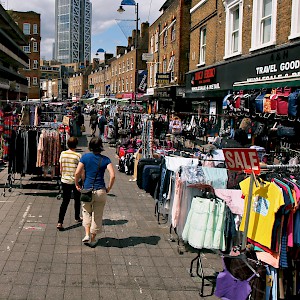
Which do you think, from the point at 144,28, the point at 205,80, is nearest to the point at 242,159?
the point at 205,80

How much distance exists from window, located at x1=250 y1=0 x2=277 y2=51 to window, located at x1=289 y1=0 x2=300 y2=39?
1388 millimetres

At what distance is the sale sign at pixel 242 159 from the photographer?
4664 millimetres

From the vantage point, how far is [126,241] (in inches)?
282

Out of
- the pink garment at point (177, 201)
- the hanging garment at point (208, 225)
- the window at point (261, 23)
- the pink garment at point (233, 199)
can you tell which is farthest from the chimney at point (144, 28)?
the hanging garment at point (208, 225)

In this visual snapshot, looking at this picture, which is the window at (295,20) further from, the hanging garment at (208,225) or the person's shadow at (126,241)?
the hanging garment at (208,225)

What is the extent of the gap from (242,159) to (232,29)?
12341 mm

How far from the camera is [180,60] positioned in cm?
2727

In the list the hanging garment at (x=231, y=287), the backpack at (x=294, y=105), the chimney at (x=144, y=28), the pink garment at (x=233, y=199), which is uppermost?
the chimney at (x=144, y=28)

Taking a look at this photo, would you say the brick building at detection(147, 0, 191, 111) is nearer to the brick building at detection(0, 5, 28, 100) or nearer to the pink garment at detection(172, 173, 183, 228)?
the brick building at detection(0, 5, 28, 100)

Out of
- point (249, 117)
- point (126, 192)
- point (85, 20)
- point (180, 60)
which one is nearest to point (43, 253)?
point (126, 192)

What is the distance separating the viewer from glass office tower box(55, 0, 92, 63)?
172m

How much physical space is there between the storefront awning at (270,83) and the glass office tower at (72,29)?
164 meters

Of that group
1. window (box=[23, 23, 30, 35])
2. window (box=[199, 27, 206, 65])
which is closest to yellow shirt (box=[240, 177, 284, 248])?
window (box=[199, 27, 206, 65])

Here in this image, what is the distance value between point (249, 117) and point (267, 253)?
6.74m
